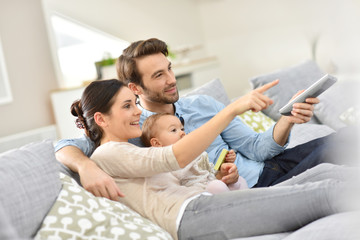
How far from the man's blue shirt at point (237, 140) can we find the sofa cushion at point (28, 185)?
16.8 inches

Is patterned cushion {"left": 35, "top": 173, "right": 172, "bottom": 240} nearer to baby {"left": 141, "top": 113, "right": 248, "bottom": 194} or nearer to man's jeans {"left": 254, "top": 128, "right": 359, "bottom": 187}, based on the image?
baby {"left": 141, "top": 113, "right": 248, "bottom": 194}

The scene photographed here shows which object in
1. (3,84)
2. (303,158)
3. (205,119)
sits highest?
(3,84)

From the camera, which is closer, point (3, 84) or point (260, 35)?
point (3, 84)

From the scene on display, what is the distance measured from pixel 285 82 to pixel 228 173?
142 centimetres

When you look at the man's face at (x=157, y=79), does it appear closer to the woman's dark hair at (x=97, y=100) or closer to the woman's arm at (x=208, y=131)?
the woman's dark hair at (x=97, y=100)

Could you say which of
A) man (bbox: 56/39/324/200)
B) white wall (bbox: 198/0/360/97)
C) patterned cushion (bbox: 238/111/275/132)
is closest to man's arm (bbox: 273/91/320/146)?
man (bbox: 56/39/324/200)

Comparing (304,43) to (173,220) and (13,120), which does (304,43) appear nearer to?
(13,120)

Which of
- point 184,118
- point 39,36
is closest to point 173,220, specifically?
point 184,118

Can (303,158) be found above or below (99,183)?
below

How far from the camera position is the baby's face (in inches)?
62.7

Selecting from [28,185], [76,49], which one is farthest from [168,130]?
[76,49]

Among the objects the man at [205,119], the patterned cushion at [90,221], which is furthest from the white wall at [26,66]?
the patterned cushion at [90,221]

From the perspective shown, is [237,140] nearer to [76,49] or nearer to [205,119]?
[205,119]

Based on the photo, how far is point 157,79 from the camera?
1848 mm
